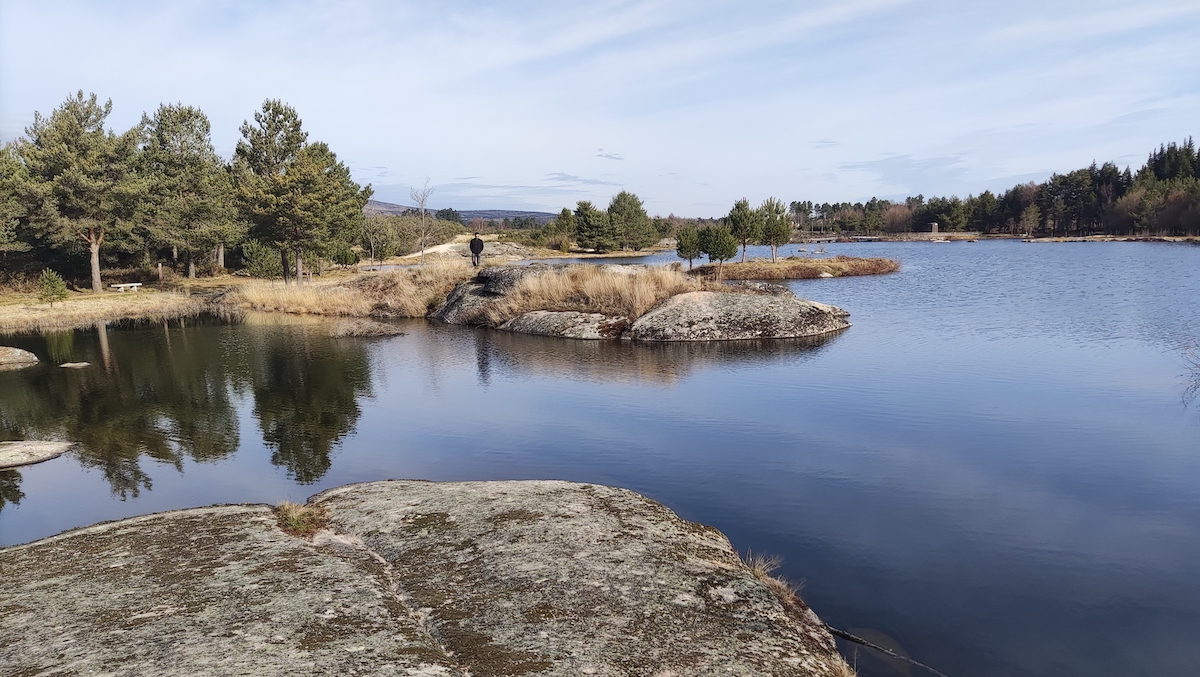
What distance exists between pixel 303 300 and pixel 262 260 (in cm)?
1449

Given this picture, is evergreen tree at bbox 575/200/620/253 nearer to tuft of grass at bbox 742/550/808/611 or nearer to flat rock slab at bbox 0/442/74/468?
flat rock slab at bbox 0/442/74/468

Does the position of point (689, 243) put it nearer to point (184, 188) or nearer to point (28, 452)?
A: point (184, 188)

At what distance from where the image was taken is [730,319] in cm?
2303

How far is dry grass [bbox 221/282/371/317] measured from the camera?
1321 inches

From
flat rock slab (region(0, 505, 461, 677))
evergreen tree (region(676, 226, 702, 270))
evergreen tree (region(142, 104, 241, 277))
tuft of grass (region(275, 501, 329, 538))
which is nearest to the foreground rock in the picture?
flat rock slab (region(0, 505, 461, 677))

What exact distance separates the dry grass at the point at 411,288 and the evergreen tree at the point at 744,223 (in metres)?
32.3

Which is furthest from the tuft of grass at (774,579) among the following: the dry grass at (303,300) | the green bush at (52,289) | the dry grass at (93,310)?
the green bush at (52,289)

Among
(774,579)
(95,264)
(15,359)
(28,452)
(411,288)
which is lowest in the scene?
(774,579)

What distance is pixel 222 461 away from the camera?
35.7 ft

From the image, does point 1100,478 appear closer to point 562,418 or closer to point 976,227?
point 562,418

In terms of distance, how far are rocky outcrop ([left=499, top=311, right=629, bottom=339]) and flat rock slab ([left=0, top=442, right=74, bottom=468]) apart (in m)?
14.8

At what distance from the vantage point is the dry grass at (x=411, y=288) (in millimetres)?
32500

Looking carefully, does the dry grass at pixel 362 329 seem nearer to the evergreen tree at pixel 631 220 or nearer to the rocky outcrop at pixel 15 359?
the rocky outcrop at pixel 15 359

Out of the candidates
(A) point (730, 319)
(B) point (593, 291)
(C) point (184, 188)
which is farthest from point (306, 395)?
(C) point (184, 188)
